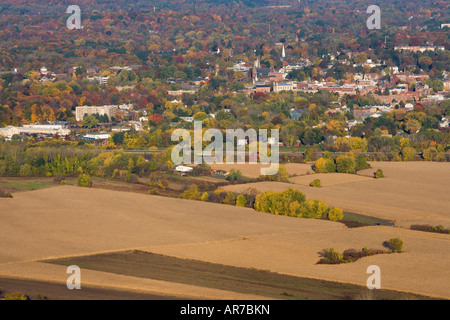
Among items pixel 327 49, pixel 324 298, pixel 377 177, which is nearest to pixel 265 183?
pixel 377 177

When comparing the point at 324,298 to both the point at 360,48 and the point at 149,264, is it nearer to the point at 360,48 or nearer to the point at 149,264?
the point at 149,264

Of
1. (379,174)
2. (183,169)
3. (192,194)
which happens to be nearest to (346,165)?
(379,174)

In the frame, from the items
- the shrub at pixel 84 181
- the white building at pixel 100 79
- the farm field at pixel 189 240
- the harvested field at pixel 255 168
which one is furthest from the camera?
the white building at pixel 100 79

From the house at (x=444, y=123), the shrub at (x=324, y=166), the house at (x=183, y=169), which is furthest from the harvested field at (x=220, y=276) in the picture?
the house at (x=444, y=123)

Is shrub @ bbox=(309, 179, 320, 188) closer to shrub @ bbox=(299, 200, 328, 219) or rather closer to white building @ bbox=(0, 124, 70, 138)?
shrub @ bbox=(299, 200, 328, 219)

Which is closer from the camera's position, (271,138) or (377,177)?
(377,177)

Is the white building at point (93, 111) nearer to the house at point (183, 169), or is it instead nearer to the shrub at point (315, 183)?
the house at point (183, 169)

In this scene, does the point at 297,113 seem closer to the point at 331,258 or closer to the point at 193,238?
the point at 193,238
